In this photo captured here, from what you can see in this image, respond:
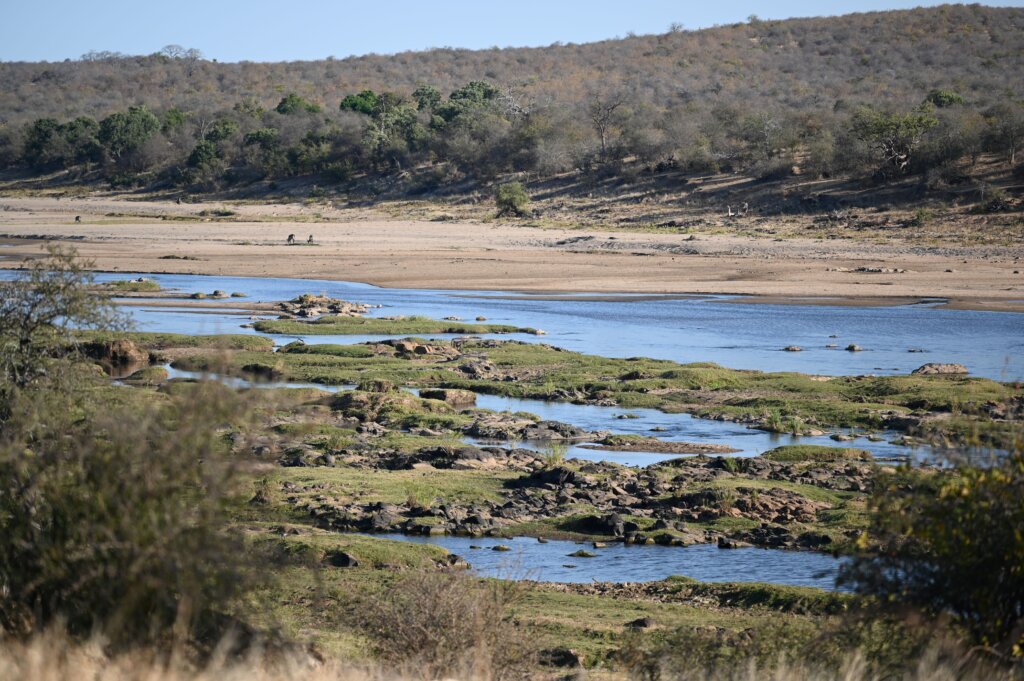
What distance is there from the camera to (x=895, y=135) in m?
63.1

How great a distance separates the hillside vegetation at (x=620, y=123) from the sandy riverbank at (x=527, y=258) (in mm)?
6467

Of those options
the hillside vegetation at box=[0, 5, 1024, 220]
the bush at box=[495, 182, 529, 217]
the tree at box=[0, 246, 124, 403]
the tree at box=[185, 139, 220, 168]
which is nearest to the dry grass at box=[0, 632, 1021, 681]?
the tree at box=[0, 246, 124, 403]

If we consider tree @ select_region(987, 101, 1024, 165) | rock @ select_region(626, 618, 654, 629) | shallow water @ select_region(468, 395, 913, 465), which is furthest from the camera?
tree @ select_region(987, 101, 1024, 165)

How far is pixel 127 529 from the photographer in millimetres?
7371

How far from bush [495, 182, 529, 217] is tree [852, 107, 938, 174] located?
1902 centimetres

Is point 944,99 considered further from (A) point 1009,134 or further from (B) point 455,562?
(B) point 455,562

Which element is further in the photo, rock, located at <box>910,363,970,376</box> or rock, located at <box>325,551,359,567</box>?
rock, located at <box>910,363,970,376</box>

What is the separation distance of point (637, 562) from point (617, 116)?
72135mm

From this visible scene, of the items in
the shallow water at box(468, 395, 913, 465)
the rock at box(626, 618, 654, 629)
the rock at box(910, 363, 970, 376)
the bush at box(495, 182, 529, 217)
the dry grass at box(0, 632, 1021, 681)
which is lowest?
the shallow water at box(468, 395, 913, 465)

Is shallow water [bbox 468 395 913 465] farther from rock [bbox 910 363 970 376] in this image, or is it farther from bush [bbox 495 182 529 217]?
bush [bbox 495 182 529 217]

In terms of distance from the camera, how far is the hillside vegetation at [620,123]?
63.4 m

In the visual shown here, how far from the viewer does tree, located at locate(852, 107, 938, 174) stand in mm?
61688

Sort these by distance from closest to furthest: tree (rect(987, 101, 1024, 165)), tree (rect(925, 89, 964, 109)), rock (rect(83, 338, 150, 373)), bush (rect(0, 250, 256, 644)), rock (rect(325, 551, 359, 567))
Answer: bush (rect(0, 250, 256, 644)) < rock (rect(325, 551, 359, 567)) < rock (rect(83, 338, 150, 373)) < tree (rect(987, 101, 1024, 165)) < tree (rect(925, 89, 964, 109))

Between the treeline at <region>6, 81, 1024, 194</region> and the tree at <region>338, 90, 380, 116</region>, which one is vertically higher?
the tree at <region>338, 90, 380, 116</region>
